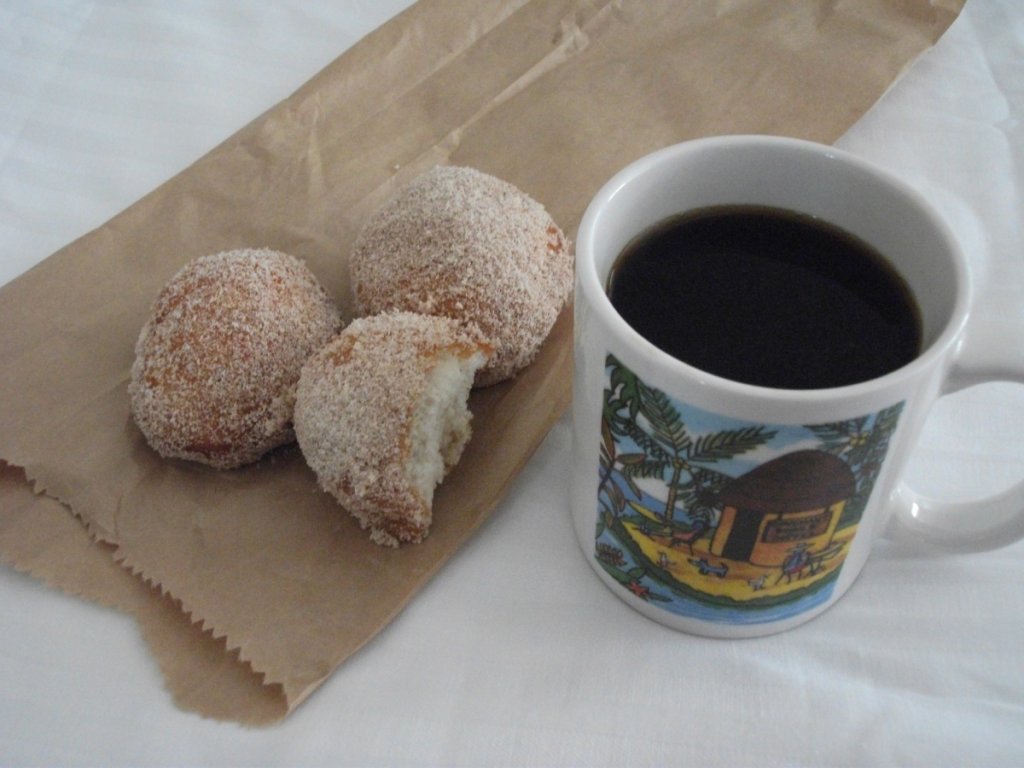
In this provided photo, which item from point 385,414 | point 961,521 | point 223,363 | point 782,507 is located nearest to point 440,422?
point 385,414

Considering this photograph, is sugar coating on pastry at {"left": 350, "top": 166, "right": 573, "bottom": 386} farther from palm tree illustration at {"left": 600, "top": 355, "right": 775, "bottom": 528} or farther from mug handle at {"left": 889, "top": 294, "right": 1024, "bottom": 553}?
mug handle at {"left": 889, "top": 294, "right": 1024, "bottom": 553}

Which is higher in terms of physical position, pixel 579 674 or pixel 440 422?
pixel 440 422

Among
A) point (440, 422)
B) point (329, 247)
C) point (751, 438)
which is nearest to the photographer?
point (751, 438)

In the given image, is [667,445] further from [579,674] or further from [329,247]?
[329,247]

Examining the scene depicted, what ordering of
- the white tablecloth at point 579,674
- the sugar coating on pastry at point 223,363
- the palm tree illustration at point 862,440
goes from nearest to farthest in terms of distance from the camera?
the palm tree illustration at point 862,440, the white tablecloth at point 579,674, the sugar coating on pastry at point 223,363

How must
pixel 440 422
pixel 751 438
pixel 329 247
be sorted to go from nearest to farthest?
pixel 751 438
pixel 440 422
pixel 329 247

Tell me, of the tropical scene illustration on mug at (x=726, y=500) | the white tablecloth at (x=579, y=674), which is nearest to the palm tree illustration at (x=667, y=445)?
the tropical scene illustration on mug at (x=726, y=500)

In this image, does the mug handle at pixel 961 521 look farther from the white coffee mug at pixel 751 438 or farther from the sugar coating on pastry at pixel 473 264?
the sugar coating on pastry at pixel 473 264
